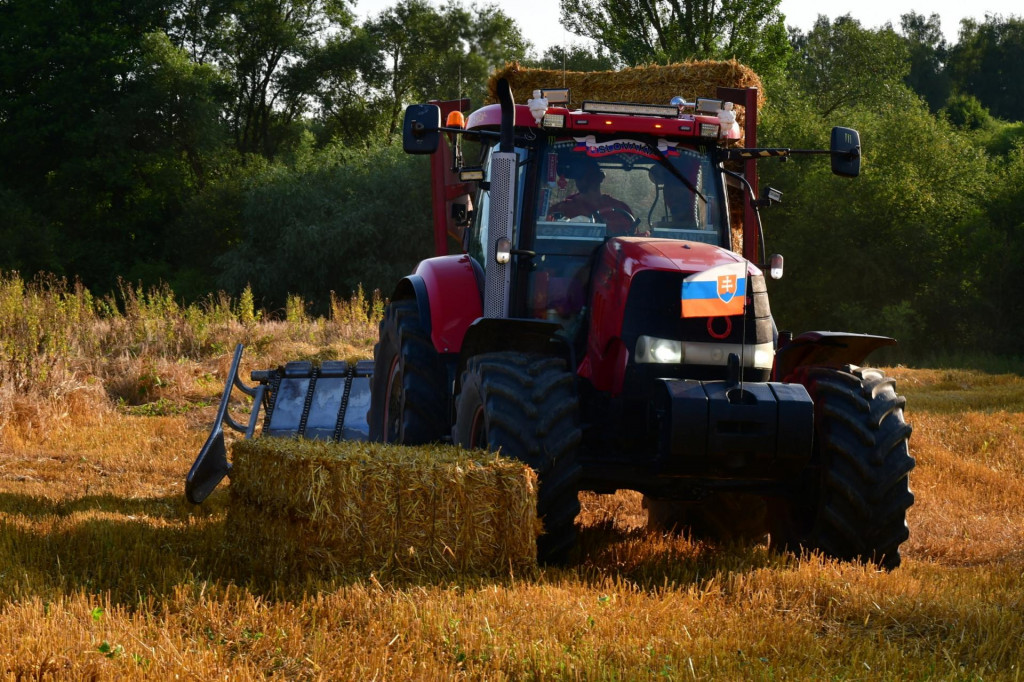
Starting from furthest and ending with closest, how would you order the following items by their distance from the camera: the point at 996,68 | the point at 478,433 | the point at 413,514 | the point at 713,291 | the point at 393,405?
the point at 996,68 < the point at 393,405 < the point at 478,433 < the point at 713,291 < the point at 413,514

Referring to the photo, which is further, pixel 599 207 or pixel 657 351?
pixel 599 207

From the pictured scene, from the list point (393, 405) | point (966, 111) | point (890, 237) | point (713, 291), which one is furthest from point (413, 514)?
point (966, 111)

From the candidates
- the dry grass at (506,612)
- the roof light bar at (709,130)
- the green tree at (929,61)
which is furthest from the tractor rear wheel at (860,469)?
the green tree at (929,61)

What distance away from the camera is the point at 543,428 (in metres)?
5.36

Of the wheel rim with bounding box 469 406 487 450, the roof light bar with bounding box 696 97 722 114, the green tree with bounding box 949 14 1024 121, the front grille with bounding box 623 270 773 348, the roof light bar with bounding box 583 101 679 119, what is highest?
the green tree with bounding box 949 14 1024 121

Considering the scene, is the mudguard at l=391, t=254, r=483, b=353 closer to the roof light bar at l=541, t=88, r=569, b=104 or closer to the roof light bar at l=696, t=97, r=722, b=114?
the roof light bar at l=541, t=88, r=569, b=104

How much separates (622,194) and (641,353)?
1.24 m

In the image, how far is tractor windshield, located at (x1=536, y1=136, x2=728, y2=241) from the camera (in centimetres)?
655

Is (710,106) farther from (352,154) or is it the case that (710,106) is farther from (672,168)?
(352,154)

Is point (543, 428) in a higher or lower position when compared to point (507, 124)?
lower

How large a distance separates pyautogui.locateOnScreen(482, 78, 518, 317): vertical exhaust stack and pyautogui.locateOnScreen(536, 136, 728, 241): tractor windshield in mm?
280

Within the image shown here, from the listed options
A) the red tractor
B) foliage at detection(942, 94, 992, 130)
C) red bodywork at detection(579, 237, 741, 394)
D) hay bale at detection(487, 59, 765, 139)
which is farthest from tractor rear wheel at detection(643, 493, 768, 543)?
foliage at detection(942, 94, 992, 130)

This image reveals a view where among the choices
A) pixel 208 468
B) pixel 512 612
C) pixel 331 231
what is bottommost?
pixel 208 468

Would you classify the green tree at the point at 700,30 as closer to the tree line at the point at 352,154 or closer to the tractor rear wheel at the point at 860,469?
the tree line at the point at 352,154
